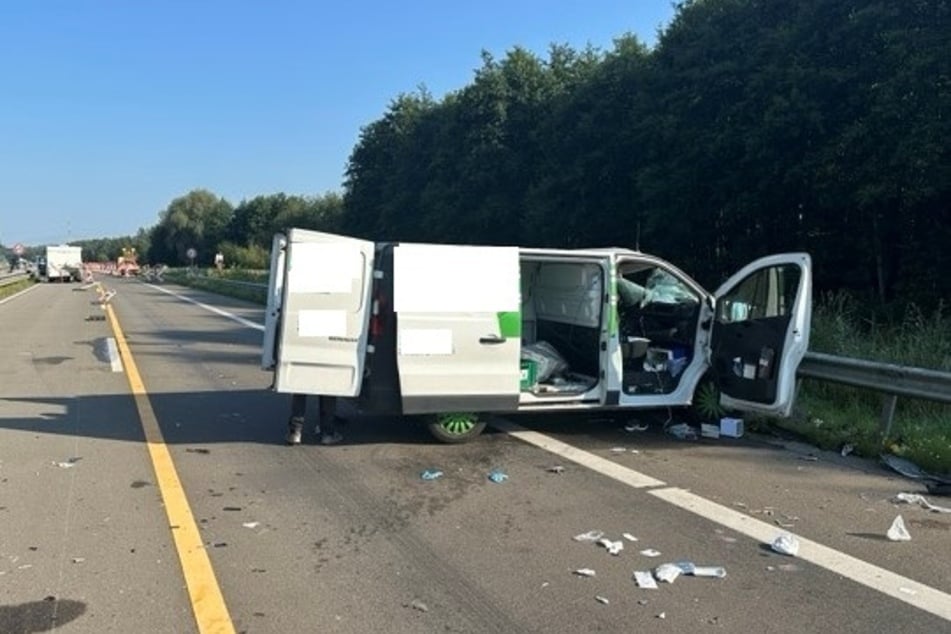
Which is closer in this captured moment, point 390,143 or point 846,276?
point 846,276

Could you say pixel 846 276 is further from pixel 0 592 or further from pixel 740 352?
pixel 0 592

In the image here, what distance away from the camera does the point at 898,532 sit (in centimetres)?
532

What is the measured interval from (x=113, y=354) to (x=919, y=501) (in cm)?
1329

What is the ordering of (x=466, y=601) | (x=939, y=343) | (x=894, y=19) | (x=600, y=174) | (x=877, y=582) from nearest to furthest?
(x=466, y=601)
(x=877, y=582)
(x=939, y=343)
(x=894, y=19)
(x=600, y=174)

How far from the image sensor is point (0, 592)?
14.2 feet

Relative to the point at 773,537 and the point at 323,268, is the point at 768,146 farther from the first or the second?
A: the point at 773,537

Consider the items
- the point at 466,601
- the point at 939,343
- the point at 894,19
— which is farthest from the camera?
the point at 894,19

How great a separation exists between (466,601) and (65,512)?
304cm

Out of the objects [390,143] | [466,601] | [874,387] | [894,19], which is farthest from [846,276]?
[390,143]

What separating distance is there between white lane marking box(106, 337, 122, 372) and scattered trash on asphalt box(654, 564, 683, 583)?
10515 mm

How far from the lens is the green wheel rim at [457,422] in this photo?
25.5ft

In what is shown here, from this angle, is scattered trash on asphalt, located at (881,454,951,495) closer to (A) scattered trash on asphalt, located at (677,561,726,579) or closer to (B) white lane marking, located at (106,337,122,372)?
(A) scattered trash on asphalt, located at (677,561,726,579)

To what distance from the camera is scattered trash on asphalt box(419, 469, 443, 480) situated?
21.9ft

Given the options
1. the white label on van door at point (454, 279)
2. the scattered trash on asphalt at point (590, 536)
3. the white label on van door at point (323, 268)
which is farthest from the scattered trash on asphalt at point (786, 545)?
the white label on van door at point (323, 268)
